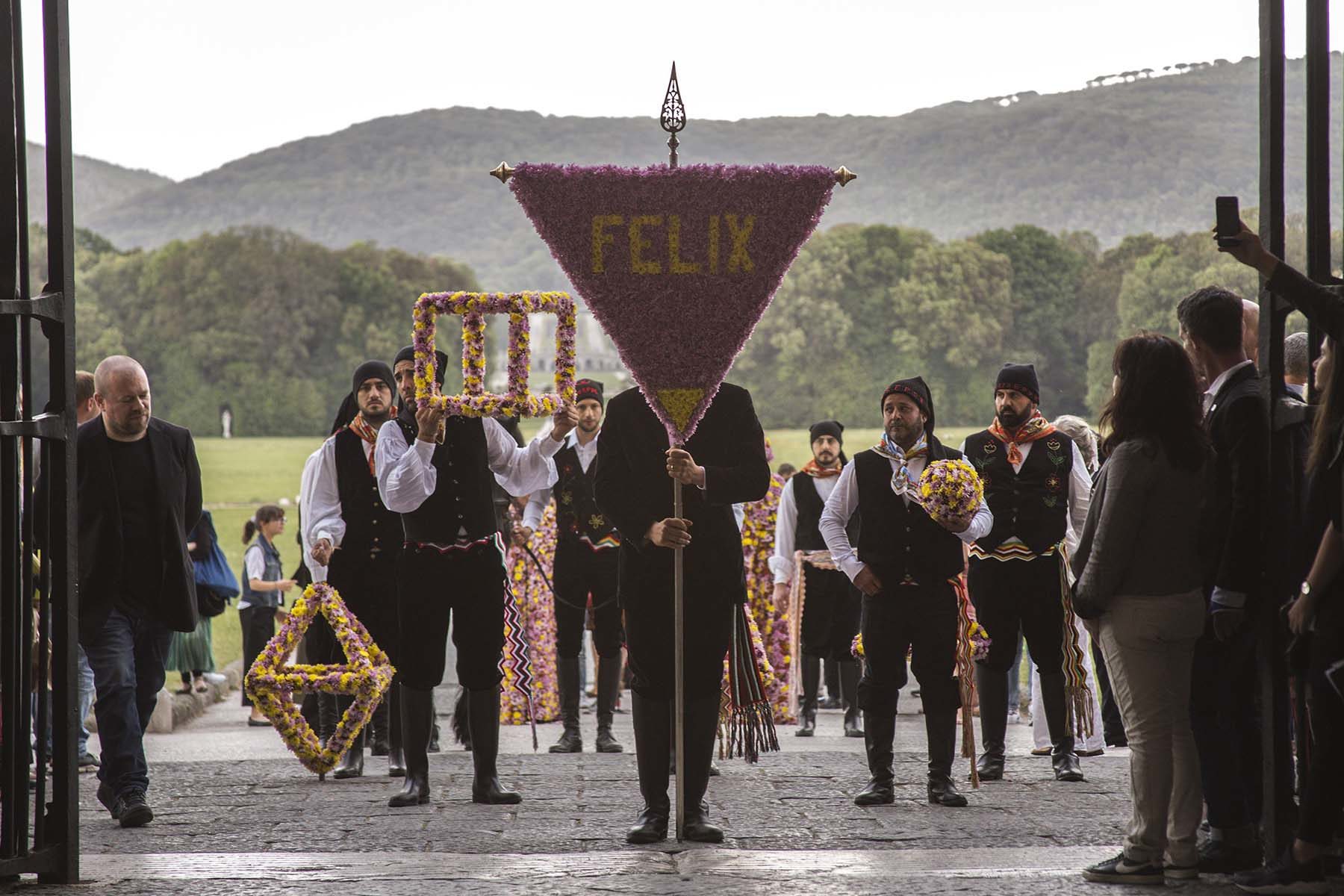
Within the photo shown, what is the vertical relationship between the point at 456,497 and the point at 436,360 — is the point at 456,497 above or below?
below

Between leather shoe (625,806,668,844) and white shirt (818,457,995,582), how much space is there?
195 centimetres

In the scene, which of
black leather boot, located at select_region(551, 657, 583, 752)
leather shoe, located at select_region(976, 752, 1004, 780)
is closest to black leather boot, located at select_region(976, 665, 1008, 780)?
leather shoe, located at select_region(976, 752, 1004, 780)

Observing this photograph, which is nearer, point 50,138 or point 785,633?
point 50,138

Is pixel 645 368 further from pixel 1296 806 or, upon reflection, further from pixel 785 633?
pixel 785 633

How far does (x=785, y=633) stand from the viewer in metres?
13.0

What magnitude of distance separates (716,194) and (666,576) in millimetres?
Result: 1609

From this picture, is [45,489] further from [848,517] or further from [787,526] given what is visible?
[787,526]

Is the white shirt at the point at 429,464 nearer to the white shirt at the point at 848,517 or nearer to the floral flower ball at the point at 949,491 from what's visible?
the white shirt at the point at 848,517

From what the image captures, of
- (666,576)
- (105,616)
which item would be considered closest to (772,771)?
(666,576)

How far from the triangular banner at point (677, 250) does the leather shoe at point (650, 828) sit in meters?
1.53

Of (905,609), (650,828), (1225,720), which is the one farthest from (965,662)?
(1225,720)

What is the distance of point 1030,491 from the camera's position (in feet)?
30.9

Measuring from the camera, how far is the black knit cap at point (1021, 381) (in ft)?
31.4

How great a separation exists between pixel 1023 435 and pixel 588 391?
3405mm
